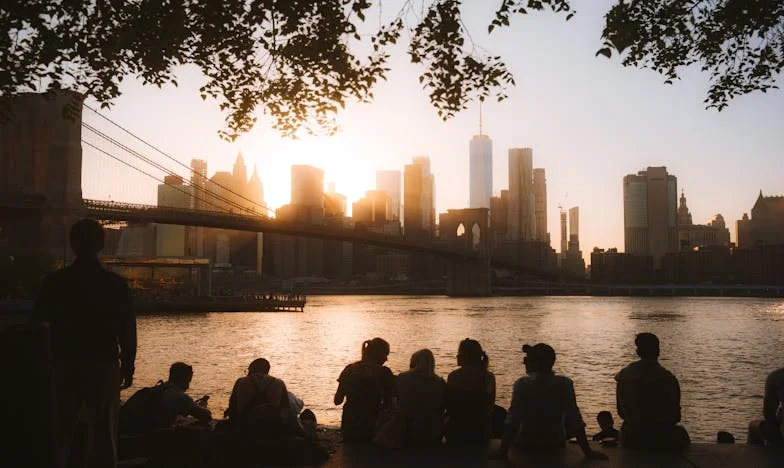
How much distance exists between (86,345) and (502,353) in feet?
80.4

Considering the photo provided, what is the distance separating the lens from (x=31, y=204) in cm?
4906

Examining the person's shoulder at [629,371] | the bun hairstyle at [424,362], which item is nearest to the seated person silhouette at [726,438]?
the person's shoulder at [629,371]

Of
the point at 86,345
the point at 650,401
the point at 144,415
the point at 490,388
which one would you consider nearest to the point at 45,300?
the point at 86,345

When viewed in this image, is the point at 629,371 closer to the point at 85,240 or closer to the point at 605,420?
the point at 605,420

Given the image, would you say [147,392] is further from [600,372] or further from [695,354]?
[695,354]

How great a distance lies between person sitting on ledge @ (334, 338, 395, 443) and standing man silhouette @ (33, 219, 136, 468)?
2201 millimetres

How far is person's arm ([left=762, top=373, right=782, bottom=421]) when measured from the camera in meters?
5.06

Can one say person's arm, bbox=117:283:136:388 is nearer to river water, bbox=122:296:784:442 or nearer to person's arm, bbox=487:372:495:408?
person's arm, bbox=487:372:495:408

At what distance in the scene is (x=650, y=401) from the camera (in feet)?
16.9

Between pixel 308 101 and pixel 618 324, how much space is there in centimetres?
4278

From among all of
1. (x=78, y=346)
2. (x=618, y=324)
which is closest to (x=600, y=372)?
(x=78, y=346)

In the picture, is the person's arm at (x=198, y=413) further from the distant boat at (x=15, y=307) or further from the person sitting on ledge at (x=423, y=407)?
the distant boat at (x=15, y=307)

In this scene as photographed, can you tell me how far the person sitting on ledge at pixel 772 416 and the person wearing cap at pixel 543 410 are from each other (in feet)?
4.49

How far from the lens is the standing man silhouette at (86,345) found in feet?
12.3
